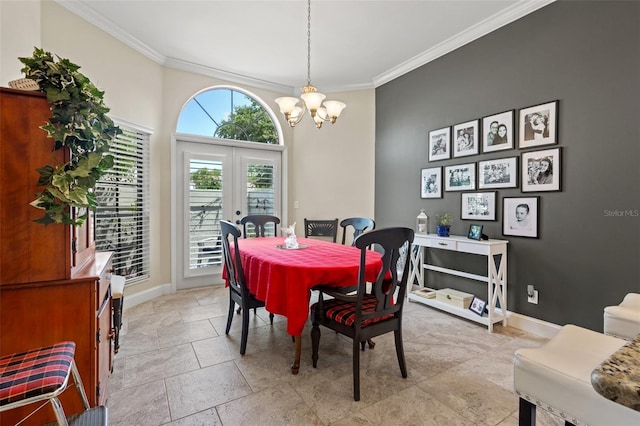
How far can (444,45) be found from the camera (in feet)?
11.5

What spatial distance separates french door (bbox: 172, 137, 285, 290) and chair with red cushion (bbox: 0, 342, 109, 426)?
2.91 m

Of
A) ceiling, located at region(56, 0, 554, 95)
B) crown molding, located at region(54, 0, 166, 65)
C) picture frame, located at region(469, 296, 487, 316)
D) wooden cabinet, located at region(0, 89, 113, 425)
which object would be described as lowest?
picture frame, located at region(469, 296, 487, 316)

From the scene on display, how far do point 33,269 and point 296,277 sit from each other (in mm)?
1292

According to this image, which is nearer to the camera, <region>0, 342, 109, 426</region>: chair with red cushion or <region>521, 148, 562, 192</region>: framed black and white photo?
<region>0, 342, 109, 426</region>: chair with red cushion

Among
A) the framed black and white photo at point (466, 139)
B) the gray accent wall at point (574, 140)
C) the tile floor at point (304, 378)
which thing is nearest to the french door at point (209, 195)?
the tile floor at point (304, 378)

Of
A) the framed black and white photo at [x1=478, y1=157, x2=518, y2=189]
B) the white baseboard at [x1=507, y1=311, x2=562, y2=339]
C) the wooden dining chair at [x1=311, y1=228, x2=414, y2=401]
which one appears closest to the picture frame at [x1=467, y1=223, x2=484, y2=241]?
the framed black and white photo at [x1=478, y1=157, x2=518, y2=189]

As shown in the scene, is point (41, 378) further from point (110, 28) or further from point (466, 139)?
point (466, 139)

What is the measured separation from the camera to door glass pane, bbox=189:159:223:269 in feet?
13.6

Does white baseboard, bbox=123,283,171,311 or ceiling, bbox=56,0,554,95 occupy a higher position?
ceiling, bbox=56,0,554,95

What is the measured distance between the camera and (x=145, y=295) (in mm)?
3654

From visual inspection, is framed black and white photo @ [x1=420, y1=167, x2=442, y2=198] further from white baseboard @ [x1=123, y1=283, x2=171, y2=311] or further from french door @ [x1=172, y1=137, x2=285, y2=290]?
white baseboard @ [x1=123, y1=283, x2=171, y2=311]

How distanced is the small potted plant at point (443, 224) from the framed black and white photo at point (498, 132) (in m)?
0.83

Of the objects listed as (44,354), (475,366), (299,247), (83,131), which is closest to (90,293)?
(44,354)

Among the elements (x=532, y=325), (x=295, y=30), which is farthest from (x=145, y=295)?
(x=532, y=325)
